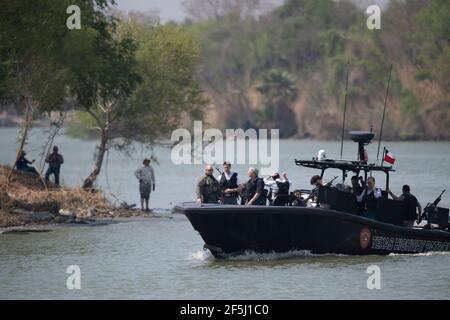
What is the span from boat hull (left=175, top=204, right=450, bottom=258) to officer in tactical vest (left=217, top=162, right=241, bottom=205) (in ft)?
3.51

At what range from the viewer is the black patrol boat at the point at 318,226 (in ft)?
83.3

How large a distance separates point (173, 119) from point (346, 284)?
21.5 metres

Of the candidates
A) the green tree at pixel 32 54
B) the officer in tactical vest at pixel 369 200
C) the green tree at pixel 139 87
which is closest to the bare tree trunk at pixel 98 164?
the green tree at pixel 139 87

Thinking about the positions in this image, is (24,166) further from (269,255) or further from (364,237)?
(364,237)

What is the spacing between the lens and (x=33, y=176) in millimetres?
37250

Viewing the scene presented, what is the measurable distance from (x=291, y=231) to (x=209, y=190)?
1.94 meters

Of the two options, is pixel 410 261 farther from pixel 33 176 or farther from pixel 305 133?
pixel 305 133

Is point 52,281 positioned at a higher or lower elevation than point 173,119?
lower

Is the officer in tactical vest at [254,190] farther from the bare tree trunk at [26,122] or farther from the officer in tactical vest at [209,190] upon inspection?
the bare tree trunk at [26,122]

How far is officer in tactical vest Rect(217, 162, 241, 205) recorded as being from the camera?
2656 cm
